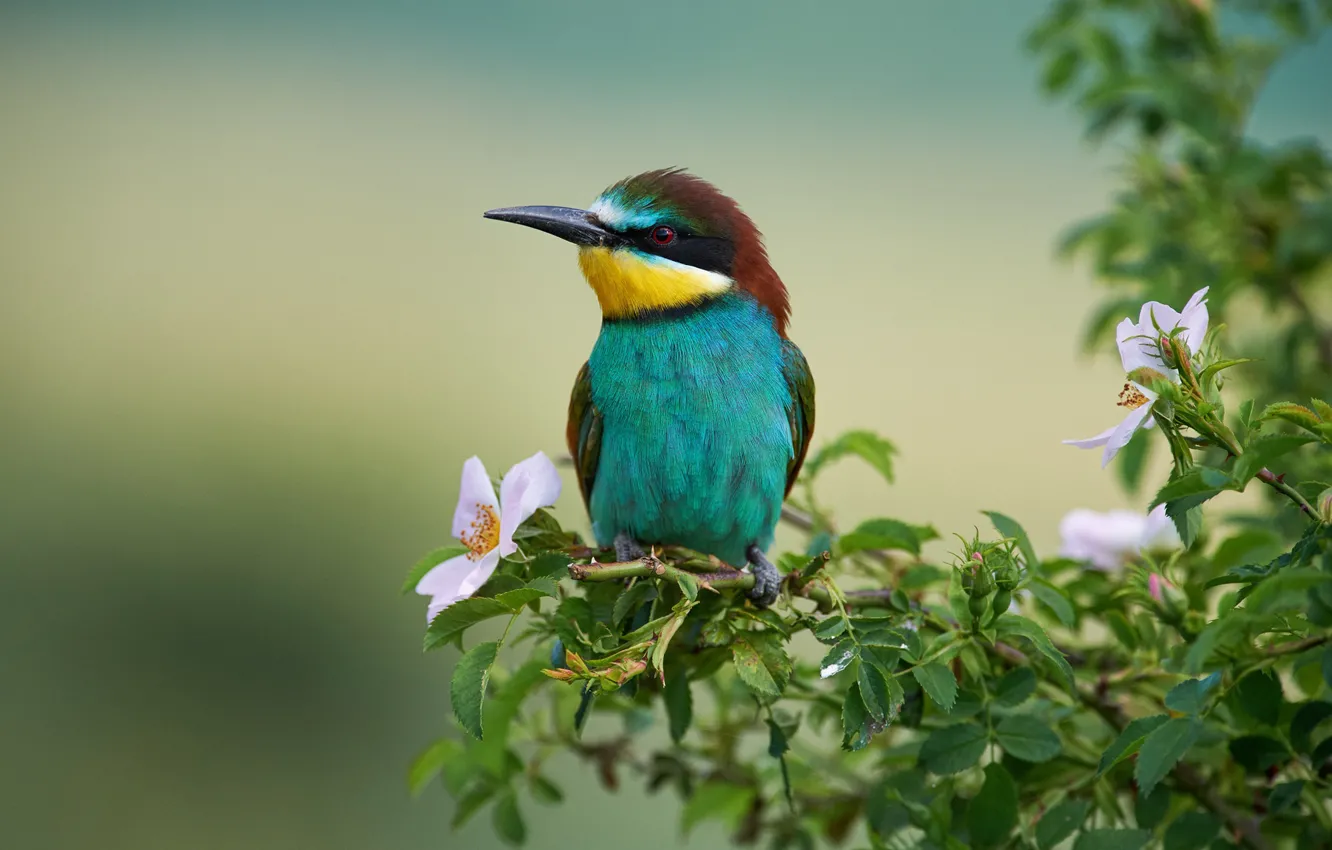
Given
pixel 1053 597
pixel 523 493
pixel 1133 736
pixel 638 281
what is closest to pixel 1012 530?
pixel 1053 597

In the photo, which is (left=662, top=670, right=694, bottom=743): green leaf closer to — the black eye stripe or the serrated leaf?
the serrated leaf

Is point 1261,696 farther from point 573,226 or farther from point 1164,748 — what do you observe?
point 573,226

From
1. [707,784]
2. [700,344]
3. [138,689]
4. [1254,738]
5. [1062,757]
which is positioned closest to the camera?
[1254,738]

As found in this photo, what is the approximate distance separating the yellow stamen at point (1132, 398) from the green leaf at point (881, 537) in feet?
0.59

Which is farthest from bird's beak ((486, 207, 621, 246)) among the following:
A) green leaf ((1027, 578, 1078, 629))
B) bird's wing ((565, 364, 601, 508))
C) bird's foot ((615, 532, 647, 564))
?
green leaf ((1027, 578, 1078, 629))

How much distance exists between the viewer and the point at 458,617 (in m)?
0.67

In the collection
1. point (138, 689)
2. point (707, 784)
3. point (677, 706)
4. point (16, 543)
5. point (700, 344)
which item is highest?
point (700, 344)

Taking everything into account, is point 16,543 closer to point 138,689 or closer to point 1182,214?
point 138,689

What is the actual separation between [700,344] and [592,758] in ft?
1.13

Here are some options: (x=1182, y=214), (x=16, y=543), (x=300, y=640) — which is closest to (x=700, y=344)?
(x=1182, y=214)

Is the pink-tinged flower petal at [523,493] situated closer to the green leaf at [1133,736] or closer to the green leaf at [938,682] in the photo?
the green leaf at [938,682]

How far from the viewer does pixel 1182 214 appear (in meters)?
1.16

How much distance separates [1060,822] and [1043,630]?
0.12 meters

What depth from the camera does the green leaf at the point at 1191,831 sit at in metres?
0.70
